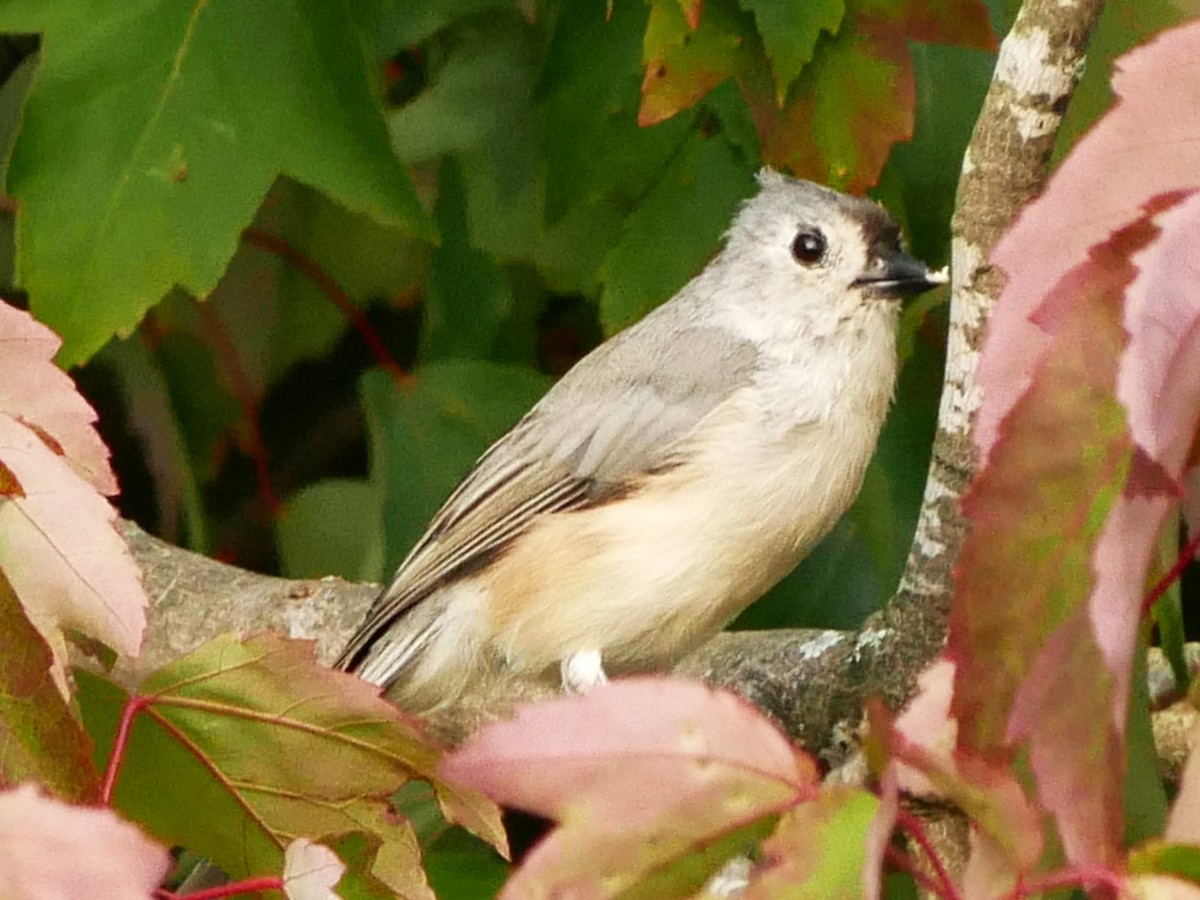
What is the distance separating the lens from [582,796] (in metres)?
0.45

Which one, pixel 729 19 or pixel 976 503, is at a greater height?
pixel 729 19

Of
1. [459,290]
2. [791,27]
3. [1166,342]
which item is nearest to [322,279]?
[459,290]

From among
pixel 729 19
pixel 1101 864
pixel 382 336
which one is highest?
pixel 729 19

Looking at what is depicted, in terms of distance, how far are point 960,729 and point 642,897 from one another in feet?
0.35

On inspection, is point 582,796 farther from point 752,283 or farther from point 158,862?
point 752,283

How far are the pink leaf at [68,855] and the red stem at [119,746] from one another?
0.33ft

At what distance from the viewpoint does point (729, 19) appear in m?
1.14

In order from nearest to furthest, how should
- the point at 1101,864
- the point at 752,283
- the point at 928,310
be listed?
the point at 1101,864
the point at 752,283
the point at 928,310

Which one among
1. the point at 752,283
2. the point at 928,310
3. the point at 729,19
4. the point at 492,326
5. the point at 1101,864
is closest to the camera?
the point at 1101,864

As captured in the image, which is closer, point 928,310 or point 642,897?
point 642,897

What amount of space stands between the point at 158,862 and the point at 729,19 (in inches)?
32.8

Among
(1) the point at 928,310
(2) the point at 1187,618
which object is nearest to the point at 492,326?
(1) the point at 928,310

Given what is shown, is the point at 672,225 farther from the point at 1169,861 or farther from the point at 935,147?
the point at 1169,861

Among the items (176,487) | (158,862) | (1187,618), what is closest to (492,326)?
(176,487)
